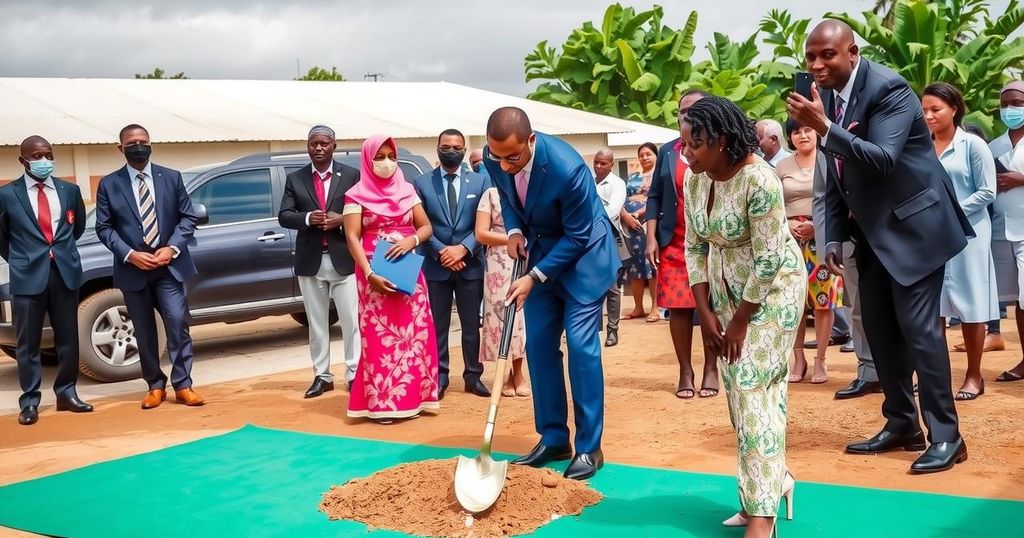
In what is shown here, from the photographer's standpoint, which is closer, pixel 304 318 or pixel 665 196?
pixel 665 196

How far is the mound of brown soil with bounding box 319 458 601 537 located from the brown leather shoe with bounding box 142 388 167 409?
3.41m

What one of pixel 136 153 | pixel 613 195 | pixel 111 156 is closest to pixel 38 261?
pixel 136 153

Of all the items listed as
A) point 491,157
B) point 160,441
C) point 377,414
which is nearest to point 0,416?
point 160,441

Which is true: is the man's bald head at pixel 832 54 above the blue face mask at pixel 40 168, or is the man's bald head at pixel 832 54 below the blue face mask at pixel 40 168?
above

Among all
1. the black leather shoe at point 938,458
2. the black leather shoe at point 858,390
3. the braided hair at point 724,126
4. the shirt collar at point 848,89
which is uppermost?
the shirt collar at point 848,89

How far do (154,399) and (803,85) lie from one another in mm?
5601

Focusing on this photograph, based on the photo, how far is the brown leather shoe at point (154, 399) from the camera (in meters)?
8.11

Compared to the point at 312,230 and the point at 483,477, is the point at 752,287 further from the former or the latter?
the point at 312,230

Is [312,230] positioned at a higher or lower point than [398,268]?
higher

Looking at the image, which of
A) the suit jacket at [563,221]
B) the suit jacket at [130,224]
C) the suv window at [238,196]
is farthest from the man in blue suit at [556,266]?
the suv window at [238,196]

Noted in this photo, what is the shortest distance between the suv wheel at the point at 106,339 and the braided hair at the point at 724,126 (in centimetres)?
687

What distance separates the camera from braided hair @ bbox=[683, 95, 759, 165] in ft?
13.2

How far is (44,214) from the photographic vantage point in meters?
7.87

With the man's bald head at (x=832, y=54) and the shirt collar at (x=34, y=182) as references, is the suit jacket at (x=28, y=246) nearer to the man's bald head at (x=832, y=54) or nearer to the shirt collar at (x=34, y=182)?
the shirt collar at (x=34, y=182)
